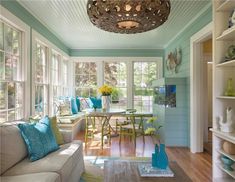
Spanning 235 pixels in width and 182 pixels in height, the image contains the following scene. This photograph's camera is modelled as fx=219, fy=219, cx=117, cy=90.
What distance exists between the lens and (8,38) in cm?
348

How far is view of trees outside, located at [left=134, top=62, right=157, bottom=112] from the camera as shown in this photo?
7.37 meters

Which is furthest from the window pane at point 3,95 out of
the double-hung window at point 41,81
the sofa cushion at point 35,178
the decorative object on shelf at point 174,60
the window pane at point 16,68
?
the decorative object on shelf at point 174,60

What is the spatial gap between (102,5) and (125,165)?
163 centimetres

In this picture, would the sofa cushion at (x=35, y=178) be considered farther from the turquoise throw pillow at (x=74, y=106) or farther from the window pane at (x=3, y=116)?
the turquoise throw pillow at (x=74, y=106)

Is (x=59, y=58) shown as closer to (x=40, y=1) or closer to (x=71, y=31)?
(x=71, y=31)

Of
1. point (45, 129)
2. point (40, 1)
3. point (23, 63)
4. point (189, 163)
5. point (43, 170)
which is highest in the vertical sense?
point (40, 1)

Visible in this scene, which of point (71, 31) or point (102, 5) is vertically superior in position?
point (71, 31)

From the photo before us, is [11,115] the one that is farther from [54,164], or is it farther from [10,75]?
[54,164]

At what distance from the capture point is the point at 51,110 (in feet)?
17.8

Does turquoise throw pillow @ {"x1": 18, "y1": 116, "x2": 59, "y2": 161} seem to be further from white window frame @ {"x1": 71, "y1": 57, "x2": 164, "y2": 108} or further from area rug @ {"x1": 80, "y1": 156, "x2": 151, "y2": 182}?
white window frame @ {"x1": 71, "y1": 57, "x2": 164, "y2": 108}

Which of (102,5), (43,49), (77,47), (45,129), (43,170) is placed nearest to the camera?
(102,5)

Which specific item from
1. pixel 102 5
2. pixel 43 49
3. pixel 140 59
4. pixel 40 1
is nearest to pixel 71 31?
pixel 43 49

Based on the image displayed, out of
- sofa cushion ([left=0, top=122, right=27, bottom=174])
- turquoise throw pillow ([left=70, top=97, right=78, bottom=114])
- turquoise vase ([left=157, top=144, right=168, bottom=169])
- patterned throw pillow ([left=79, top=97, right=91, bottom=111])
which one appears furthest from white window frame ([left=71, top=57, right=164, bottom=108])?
turquoise vase ([left=157, top=144, right=168, bottom=169])

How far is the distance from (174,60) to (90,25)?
2.52 metres
